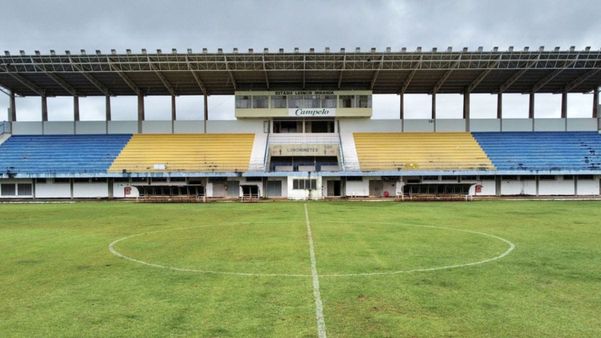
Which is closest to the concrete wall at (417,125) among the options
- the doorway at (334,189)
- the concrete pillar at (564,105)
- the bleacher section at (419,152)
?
the bleacher section at (419,152)

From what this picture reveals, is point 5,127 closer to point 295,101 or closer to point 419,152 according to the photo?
point 295,101

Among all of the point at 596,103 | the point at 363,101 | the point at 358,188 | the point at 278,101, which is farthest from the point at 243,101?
the point at 596,103

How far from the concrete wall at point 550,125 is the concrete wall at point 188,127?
43338mm

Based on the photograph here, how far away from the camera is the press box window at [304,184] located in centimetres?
4569

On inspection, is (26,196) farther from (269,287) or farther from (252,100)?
(269,287)

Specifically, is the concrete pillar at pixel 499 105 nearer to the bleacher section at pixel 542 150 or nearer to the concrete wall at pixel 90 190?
the bleacher section at pixel 542 150

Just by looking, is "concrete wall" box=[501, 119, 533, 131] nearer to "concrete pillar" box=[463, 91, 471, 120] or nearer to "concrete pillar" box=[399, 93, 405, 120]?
"concrete pillar" box=[463, 91, 471, 120]

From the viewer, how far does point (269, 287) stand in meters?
9.09

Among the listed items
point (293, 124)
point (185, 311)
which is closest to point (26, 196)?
point (293, 124)

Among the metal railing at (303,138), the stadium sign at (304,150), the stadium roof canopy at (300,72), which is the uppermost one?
the stadium roof canopy at (300,72)

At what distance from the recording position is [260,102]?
2231 inches

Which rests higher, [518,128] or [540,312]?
[518,128]

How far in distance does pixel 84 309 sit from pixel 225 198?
38.8 meters

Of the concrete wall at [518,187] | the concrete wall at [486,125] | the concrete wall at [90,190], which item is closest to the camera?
the concrete wall at [90,190]
